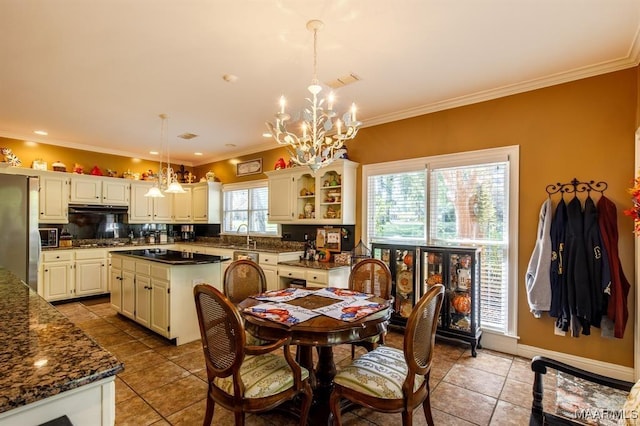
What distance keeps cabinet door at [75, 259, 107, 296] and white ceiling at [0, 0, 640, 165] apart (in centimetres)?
254

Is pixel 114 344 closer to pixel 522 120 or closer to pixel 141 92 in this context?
pixel 141 92

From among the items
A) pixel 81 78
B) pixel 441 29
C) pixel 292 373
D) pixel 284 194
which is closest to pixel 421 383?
pixel 292 373

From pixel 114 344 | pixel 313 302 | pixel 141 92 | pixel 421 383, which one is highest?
pixel 141 92

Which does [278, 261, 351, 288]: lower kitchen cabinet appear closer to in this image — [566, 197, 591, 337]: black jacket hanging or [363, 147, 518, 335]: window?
[363, 147, 518, 335]: window

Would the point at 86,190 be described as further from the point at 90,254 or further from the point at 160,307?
the point at 160,307

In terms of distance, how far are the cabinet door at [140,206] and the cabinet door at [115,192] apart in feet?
0.42

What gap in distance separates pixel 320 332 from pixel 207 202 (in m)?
5.38

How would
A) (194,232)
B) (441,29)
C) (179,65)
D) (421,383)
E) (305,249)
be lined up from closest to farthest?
(421,383), (441,29), (179,65), (305,249), (194,232)

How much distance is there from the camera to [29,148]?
209 inches

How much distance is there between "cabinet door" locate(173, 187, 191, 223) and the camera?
6.94m

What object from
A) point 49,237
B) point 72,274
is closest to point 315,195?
point 72,274

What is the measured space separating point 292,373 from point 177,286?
2.14 meters

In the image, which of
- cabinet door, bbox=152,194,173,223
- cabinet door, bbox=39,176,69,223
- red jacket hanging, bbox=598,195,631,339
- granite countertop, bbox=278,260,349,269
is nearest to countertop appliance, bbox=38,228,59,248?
cabinet door, bbox=39,176,69,223

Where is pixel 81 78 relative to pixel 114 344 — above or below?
above
